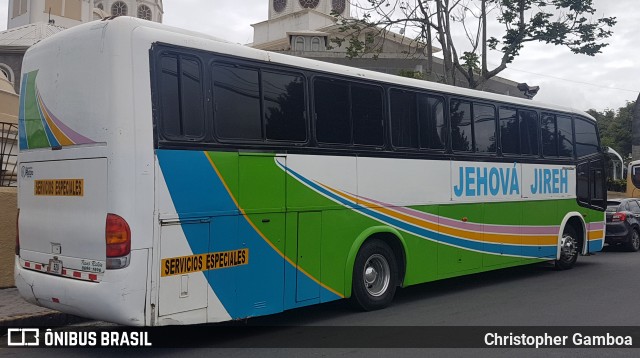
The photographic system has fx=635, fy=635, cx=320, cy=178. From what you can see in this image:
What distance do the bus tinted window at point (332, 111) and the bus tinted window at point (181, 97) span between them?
1.80 metres

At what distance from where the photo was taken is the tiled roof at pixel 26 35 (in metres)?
31.9

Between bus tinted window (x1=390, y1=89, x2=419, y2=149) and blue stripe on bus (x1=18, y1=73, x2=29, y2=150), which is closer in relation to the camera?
blue stripe on bus (x1=18, y1=73, x2=29, y2=150)

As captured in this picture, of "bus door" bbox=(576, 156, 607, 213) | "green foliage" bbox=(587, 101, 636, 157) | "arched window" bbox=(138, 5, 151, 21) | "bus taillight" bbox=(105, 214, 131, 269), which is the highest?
"arched window" bbox=(138, 5, 151, 21)

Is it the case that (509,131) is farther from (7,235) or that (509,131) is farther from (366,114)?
(7,235)

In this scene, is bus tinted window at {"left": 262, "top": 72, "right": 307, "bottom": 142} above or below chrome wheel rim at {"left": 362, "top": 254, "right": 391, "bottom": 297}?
above

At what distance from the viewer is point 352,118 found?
8.46 meters

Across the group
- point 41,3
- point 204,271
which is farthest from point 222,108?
point 41,3

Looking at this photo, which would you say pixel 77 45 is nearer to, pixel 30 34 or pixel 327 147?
pixel 327 147

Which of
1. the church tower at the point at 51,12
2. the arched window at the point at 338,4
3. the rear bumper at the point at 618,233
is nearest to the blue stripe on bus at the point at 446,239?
the rear bumper at the point at 618,233

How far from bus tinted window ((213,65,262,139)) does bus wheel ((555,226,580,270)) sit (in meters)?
8.11

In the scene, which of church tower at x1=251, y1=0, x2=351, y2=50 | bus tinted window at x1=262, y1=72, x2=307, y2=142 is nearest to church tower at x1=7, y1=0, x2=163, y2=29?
church tower at x1=251, y1=0, x2=351, y2=50

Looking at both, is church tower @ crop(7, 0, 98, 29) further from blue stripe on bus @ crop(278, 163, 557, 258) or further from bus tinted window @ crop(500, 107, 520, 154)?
blue stripe on bus @ crop(278, 163, 557, 258)

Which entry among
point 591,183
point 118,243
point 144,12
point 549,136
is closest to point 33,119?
point 118,243

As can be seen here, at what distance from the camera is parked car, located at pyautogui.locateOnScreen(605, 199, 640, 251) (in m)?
17.4
